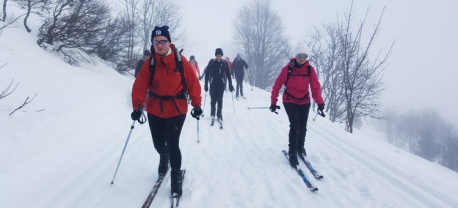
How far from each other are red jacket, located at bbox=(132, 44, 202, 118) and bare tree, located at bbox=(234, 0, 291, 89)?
108 ft

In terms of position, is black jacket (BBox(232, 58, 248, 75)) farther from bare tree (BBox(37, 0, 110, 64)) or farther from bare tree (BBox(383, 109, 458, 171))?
bare tree (BBox(383, 109, 458, 171))

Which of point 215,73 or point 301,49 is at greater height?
point 301,49

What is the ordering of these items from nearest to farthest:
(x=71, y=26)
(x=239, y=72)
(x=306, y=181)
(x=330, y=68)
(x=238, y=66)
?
(x=306, y=181) → (x=71, y=26) → (x=239, y=72) → (x=238, y=66) → (x=330, y=68)

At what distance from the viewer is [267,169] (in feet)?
16.7

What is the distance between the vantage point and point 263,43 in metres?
36.5

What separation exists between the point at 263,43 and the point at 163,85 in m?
34.5

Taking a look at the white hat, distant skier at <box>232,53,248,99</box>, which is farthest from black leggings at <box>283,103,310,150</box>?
distant skier at <box>232,53,248,99</box>

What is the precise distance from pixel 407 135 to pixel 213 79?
98.2 meters

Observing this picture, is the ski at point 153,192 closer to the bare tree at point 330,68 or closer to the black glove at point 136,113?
the black glove at point 136,113

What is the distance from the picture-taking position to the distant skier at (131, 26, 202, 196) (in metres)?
3.64

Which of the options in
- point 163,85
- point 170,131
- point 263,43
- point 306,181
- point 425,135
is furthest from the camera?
point 425,135

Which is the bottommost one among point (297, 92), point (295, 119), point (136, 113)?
point (295, 119)

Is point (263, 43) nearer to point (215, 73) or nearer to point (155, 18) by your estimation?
point (155, 18)

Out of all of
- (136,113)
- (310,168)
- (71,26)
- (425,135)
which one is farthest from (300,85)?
(425,135)
